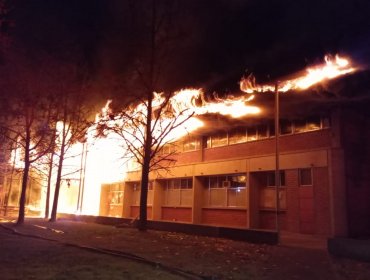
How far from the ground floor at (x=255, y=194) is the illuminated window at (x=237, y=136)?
4.67 feet

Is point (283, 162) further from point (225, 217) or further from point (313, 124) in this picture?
point (225, 217)

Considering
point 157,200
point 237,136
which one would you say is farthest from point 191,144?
point 157,200

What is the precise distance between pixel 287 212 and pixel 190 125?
30.5 feet

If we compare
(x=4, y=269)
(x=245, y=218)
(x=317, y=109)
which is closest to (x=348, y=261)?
(x=4, y=269)

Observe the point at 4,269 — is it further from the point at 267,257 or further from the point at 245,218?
the point at 245,218

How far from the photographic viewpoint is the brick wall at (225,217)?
2703 centimetres

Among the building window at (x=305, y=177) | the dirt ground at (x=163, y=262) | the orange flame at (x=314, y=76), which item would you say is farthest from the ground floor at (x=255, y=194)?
the dirt ground at (x=163, y=262)

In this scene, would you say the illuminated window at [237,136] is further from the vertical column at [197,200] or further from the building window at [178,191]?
the building window at [178,191]

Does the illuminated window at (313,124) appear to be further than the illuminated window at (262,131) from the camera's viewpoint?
No

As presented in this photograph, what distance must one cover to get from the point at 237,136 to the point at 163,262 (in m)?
18.6

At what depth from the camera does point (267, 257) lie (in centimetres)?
1258

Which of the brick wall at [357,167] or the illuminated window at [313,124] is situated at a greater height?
the illuminated window at [313,124]

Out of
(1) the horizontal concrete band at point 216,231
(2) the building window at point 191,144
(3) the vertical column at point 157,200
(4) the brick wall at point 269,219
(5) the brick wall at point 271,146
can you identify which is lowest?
(1) the horizontal concrete band at point 216,231

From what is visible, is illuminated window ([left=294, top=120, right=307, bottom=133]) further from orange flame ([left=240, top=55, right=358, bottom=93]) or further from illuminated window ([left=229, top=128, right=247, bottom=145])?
illuminated window ([left=229, top=128, right=247, bottom=145])
